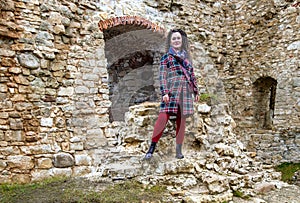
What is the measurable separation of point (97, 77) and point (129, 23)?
4.20 feet

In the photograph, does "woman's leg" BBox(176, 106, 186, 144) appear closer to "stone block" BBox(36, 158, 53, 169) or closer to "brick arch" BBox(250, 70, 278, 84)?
"stone block" BBox(36, 158, 53, 169)

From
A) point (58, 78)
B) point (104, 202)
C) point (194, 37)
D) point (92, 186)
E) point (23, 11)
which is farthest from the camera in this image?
point (194, 37)

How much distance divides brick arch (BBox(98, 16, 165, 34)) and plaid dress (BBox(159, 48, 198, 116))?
4.83ft

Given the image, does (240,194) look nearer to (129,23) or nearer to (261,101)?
(129,23)

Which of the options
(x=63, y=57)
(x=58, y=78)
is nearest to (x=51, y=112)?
(x=58, y=78)

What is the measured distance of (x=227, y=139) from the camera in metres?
4.73

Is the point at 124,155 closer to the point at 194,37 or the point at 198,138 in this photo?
the point at 198,138

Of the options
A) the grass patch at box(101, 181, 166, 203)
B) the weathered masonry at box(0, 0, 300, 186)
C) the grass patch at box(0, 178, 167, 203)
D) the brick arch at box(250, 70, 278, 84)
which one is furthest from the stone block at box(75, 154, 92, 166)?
the brick arch at box(250, 70, 278, 84)

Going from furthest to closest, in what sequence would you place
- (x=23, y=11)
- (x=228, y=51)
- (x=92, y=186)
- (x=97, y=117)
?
1. (x=228, y=51)
2. (x=97, y=117)
3. (x=23, y=11)
4. (x=92, y=186)

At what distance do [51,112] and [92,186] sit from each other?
1334 mm

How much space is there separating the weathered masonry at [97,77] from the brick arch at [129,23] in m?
0.02

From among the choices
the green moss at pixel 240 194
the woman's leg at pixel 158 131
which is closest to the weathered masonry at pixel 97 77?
the woman's leg at pixel 158 131

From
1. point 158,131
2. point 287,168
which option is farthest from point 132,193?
point 287,168

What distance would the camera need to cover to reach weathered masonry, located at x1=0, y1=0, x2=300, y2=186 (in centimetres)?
392
